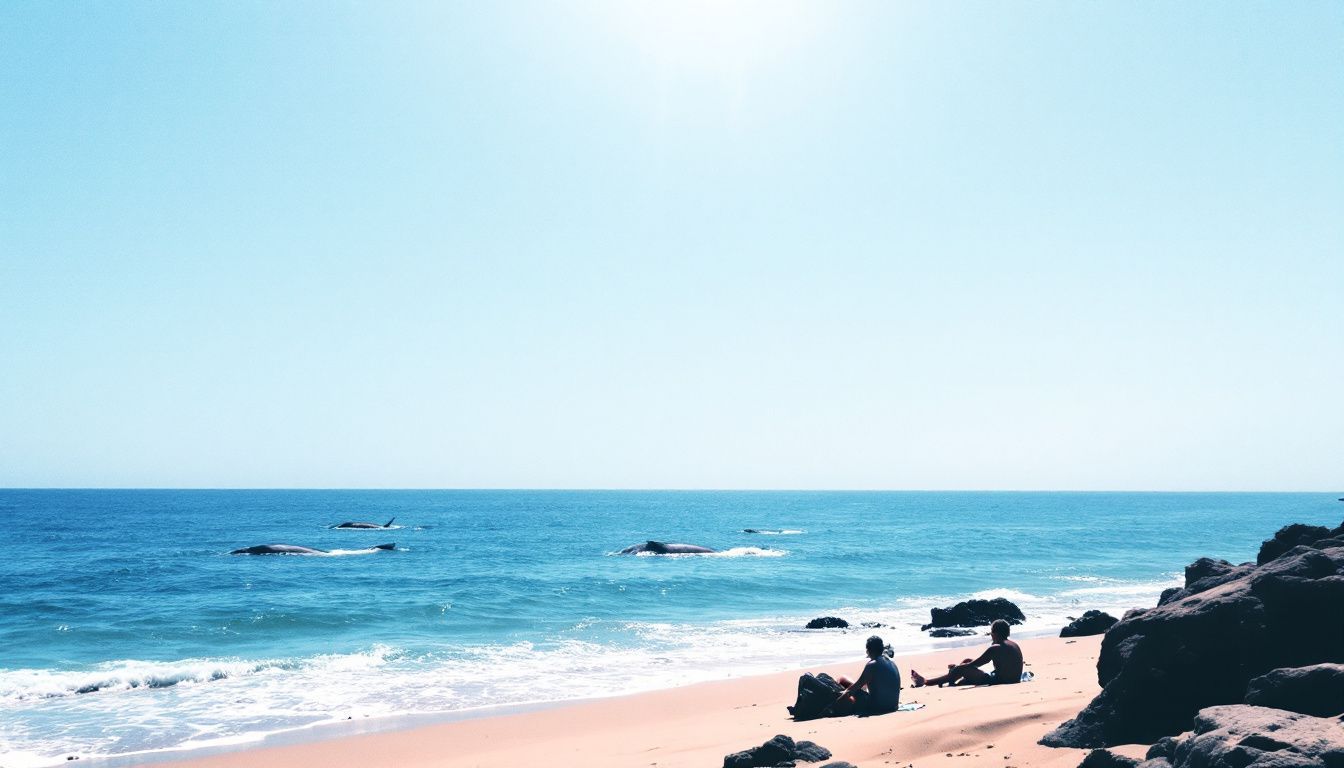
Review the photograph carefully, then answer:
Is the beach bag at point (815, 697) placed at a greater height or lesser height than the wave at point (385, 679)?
greater

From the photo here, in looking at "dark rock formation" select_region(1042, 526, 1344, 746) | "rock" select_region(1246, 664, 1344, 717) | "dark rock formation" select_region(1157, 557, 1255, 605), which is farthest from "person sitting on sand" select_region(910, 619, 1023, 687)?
"rock" select_region(1246, 664, 1344, 717)

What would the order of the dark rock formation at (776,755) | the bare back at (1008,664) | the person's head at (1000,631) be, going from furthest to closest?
the person's head at (1000,631), the bare back at (1008,664), the dark rock formation at (776,755)

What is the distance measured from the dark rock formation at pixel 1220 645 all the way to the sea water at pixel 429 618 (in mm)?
8196

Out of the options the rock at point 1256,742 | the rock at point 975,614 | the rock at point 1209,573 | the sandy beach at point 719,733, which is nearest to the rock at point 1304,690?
the rock at point 1256,742

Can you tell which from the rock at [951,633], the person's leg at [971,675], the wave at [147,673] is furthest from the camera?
the rock at [951,633]

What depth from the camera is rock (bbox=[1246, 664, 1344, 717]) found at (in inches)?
230

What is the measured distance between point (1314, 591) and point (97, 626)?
1117 inches

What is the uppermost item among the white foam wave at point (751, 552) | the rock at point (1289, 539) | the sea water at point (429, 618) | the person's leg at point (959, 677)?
the rock at point (1289, 539)

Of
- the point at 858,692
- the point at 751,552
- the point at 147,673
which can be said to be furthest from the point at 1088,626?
the point at 751,552

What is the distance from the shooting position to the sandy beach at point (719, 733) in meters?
8.80

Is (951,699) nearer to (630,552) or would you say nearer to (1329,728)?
(1329,728)

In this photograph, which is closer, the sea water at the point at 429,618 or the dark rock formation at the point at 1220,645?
the dark rock formation at the point at 1220,645

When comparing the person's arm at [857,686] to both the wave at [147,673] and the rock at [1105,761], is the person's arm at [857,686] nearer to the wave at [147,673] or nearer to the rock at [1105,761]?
the rock at [1105,761]

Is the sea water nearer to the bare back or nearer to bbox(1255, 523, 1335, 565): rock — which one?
the bare back
